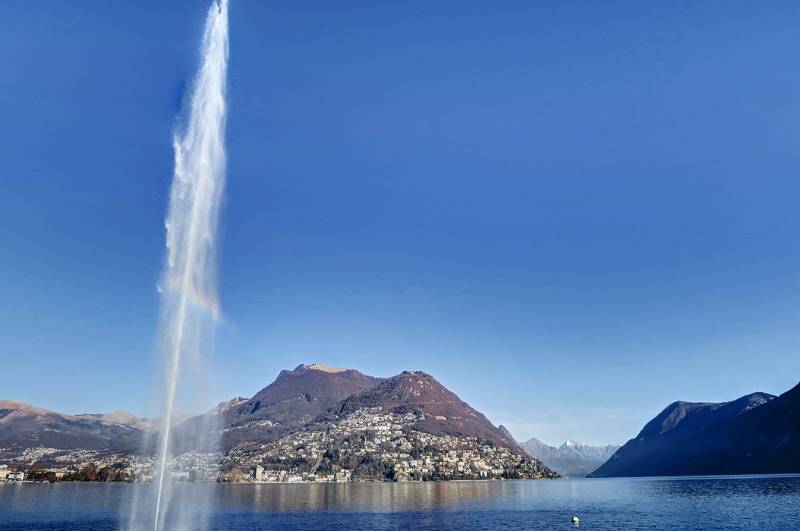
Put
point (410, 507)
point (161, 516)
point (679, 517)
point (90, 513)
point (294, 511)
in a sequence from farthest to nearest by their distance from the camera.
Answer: point (410, 507) → point (294, 511) → point (90, 513) → point (679, 517) → point (161, 516)

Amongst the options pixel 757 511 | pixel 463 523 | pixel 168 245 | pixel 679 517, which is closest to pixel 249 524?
pixel 463 523

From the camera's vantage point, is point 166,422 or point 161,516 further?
point 161,516

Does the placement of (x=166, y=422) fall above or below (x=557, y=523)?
above

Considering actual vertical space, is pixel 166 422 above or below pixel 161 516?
above

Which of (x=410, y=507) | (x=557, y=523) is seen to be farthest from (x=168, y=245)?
(x=410, y=507)

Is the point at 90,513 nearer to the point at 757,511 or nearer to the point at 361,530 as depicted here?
the point at 361,530

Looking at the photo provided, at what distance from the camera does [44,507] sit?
432ft

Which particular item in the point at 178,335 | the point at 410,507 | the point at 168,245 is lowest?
the point at 410,507

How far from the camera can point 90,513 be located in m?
117

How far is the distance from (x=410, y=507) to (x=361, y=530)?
172 feet

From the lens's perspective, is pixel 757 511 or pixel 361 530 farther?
pixel 757 511

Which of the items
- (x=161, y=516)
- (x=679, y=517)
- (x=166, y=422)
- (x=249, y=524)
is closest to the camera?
(x=166, y=422)

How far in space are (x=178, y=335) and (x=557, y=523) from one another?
81057 millimetres

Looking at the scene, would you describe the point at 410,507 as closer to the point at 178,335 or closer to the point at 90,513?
the point at 90,513
